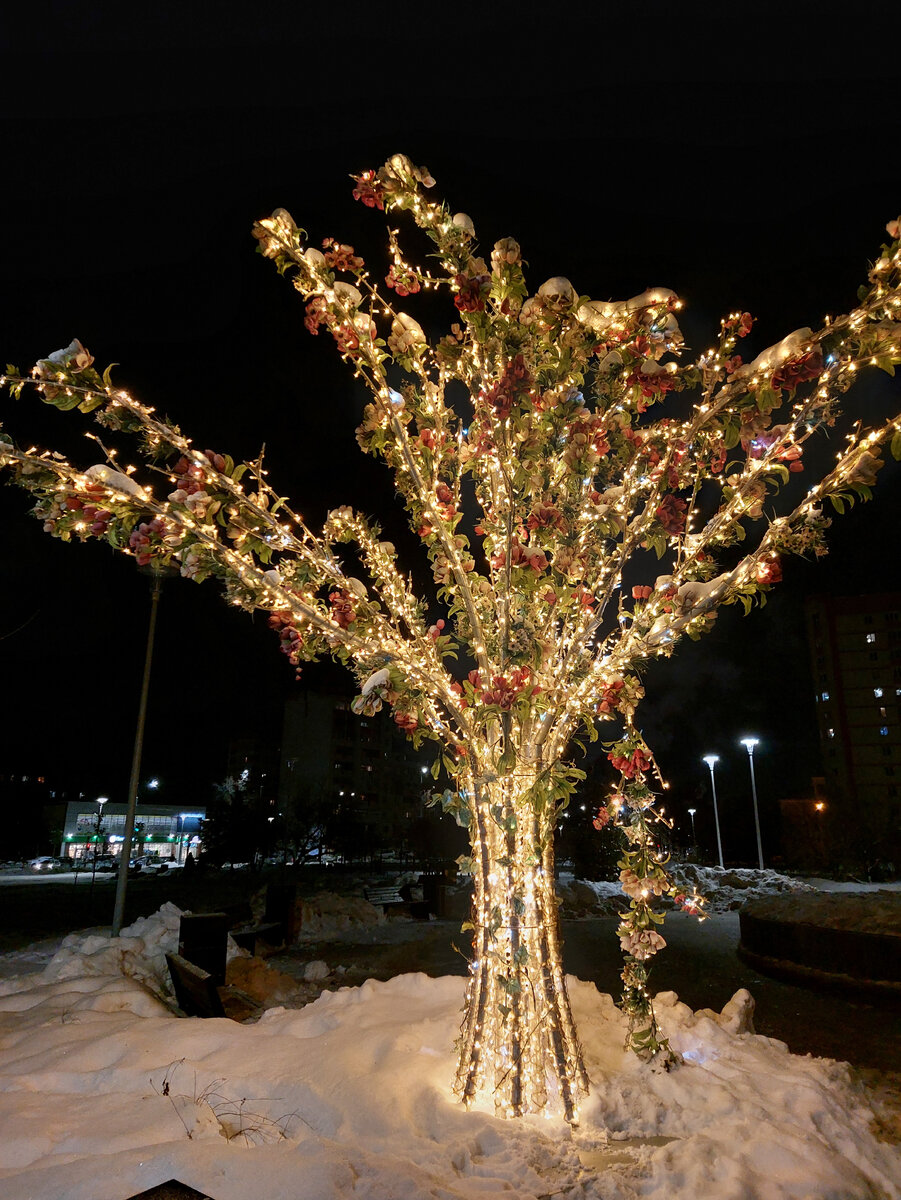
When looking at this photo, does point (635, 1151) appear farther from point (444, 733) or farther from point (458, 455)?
point (458, 455)

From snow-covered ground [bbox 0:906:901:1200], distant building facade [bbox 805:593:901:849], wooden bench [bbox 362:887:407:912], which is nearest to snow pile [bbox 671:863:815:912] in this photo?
wooden bench [bbox 362:887:407:912]

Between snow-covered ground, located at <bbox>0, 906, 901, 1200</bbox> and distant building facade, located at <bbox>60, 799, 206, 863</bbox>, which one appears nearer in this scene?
snow-covered ground, located at <bbox>0, 906, 901, 1200</bbox>

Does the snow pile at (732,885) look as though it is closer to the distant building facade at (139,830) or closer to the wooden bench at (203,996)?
the wooden bench at (203,996)

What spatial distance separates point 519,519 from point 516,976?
9.50 feet

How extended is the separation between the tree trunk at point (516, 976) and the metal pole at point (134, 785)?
26.1 feet

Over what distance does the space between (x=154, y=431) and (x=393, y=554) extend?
189cm

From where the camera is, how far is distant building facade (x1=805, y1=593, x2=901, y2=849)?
67.4 m

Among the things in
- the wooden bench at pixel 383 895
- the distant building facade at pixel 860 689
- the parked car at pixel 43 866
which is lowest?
the parked car at pixel 43 866

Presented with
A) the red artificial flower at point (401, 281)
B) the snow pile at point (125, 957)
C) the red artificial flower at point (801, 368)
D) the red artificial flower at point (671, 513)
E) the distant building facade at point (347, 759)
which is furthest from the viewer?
the distant building facade at point (347, 759)

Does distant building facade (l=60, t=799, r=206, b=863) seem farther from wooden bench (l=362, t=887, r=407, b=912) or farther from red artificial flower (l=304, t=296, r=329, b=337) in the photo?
red artificial flower (l=304, t=296, r=329, b=337)

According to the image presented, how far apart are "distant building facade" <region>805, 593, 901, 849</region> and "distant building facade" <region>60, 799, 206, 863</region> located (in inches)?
2473

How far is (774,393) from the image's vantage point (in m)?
4.24

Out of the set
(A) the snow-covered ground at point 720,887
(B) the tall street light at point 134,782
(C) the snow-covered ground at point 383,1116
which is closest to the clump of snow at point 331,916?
(B) the tall street light at point 134,782

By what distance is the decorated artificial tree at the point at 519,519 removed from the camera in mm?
4121
